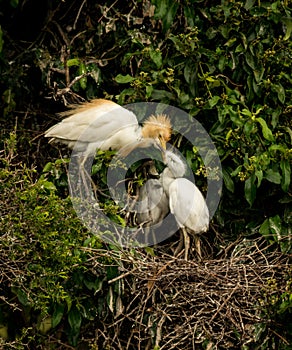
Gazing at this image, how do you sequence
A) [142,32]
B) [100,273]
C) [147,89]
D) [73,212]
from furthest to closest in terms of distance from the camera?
[142,32], [147,89], [100,273], [73,212]

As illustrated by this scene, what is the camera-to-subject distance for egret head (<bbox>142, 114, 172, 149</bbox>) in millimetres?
4695

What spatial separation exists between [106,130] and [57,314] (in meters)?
0.99

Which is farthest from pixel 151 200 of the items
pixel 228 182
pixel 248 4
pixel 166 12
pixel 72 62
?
pixel 248 4

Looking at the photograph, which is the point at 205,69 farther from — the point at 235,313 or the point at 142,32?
the point at 235,313

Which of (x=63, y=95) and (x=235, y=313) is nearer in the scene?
(x=235, y=313)

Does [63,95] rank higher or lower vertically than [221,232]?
higher

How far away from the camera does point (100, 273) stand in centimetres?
426

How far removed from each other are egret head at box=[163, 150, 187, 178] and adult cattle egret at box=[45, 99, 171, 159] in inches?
3.4

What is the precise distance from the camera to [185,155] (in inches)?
188

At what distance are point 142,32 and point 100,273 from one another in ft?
4.90

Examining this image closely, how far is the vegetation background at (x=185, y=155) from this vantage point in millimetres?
3953

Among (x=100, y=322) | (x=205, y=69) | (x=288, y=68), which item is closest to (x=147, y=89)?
(x=205, y=69)

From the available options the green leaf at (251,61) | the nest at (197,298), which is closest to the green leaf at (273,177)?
the nest at (197,298)

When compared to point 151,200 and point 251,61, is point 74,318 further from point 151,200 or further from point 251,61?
point 251,61
